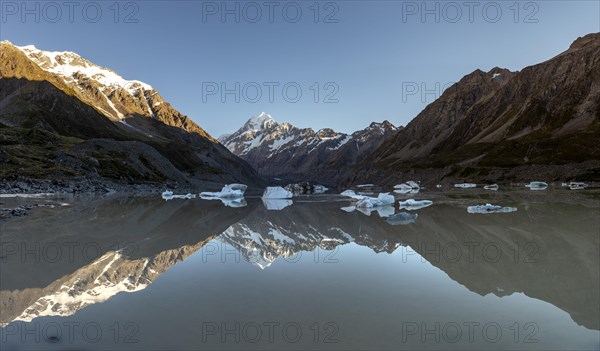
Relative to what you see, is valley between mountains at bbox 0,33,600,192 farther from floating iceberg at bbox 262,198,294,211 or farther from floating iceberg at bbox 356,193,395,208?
floating iceberg at bbox 356,193,395,208

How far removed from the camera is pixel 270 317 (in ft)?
30.4

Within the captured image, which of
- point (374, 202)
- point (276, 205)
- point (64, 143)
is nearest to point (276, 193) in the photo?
point (276, 205)

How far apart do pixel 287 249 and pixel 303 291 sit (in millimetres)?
7864

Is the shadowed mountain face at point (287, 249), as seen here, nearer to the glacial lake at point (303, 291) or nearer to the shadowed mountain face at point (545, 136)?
the glacial lake at point (303, 291)

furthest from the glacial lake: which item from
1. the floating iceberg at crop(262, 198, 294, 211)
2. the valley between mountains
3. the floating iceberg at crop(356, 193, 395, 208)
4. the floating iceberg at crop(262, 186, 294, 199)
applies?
the floating iceberg at crop(262, 186, 294, 199)

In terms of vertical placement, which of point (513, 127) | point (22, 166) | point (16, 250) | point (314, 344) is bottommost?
point (314, 344)

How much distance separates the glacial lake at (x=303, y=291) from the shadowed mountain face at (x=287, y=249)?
83 mm

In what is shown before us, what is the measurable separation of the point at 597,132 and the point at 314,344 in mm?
161034

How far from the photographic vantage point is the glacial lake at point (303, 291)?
806 cm

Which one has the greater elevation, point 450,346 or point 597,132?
Answer: point 597,132

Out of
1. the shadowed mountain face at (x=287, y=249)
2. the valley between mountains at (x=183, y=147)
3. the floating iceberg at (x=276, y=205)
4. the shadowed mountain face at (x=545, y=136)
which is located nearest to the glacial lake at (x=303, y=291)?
the shadowed mountain face at (x=287, y=249)

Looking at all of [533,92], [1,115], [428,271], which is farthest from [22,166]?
[533,92]

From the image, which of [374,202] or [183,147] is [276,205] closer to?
[374,202]

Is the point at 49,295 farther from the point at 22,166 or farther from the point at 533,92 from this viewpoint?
the point at 533,92
